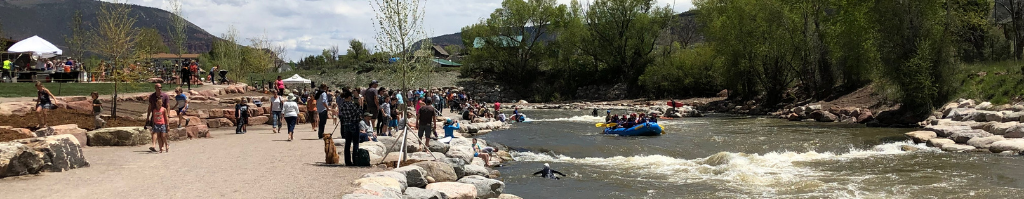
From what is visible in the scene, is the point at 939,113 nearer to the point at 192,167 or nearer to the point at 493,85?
the point at 192,167

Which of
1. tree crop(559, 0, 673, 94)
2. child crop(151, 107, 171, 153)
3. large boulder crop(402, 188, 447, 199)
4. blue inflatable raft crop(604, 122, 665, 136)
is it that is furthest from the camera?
tree crop(559, 0, 673, 94)

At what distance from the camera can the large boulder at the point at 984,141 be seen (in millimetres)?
18516

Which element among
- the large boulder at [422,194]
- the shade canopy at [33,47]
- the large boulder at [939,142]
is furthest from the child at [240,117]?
the large boulder at [939,142]

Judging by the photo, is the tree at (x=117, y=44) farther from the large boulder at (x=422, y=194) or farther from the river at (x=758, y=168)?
the large boulder at (x=422, y=194)

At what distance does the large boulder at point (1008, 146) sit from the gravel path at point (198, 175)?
16416mm

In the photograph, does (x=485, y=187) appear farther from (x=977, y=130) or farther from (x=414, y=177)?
(x=977, y=130)

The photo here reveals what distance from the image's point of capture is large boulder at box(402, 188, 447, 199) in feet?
31.7

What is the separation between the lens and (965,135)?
1966 centimetres

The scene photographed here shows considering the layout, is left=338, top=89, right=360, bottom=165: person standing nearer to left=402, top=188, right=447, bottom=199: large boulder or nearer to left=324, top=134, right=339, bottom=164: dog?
left=324, top=134, right=339, bottom=164: dog

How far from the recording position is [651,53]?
211 ft

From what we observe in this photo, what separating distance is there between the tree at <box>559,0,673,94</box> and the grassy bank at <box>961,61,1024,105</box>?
32.4 metres

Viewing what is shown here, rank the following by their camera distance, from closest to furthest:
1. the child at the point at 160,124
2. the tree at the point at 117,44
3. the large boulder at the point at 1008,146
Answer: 1. the child at the point at 160,124
2. the large boulder at the point at 1008,146
3. the tree at the point at 117,44

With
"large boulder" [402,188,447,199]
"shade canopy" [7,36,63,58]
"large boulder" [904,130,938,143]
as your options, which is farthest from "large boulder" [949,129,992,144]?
"shade canopy" [7,36,63,58]

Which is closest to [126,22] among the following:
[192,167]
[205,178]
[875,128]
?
[192,167]
